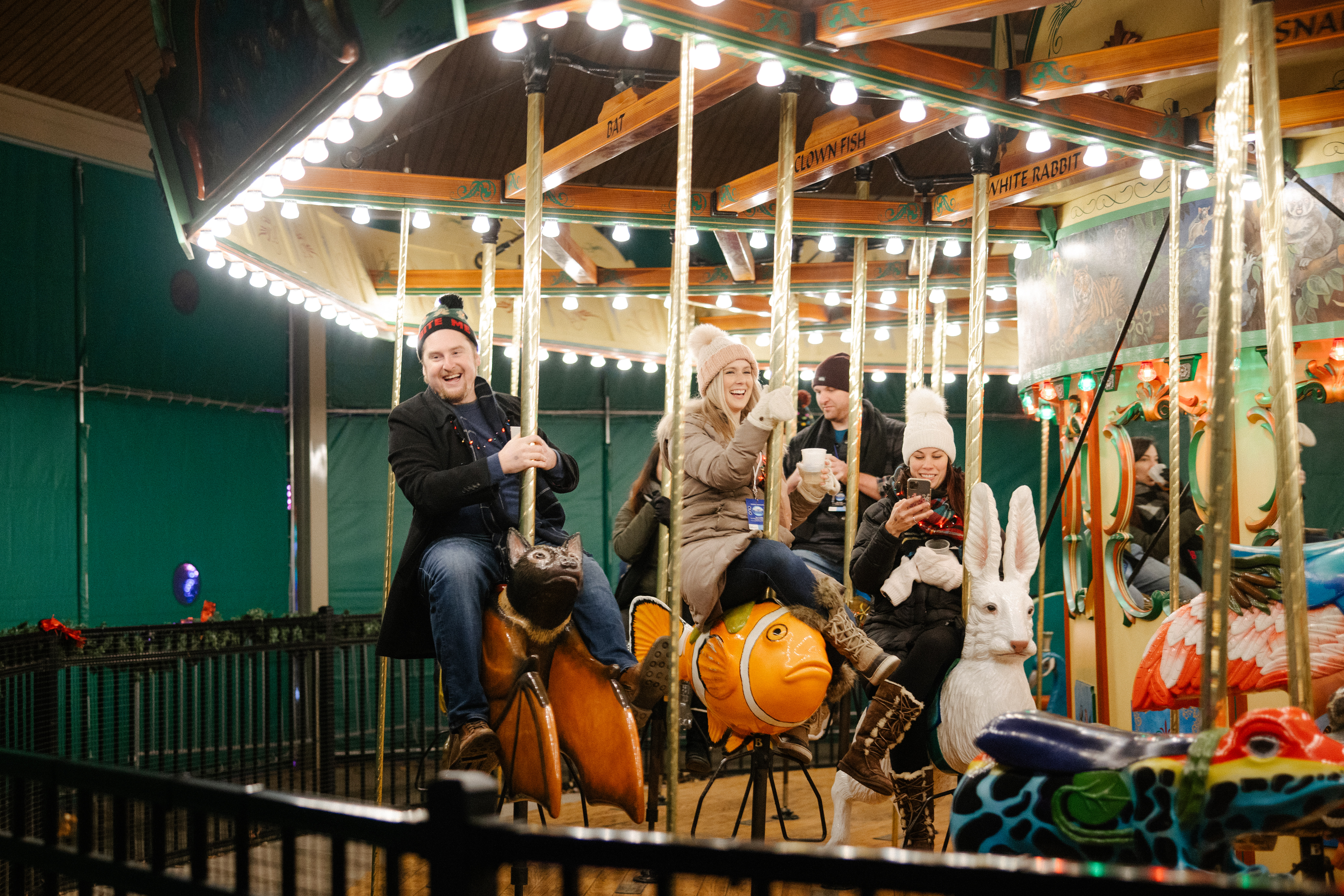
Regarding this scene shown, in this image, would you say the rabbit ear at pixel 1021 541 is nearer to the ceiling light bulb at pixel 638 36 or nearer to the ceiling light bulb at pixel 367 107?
the ceiling light bulb at pixel 638 36

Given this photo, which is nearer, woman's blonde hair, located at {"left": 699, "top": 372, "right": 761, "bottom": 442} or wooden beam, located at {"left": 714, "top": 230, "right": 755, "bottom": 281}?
woman's blonde hair, located at {"left": 699, "top": 372, "right": 761, "bottom": 442}

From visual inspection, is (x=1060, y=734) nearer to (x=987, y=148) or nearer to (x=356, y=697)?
(x=987, y=148)

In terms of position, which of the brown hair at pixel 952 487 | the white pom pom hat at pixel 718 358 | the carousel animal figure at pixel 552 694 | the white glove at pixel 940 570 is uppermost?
the white pom pom hat at pixel 718 358

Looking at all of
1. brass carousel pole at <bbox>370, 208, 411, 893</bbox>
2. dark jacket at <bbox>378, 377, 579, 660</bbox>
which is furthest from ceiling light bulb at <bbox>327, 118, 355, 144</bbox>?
brass carousel pole at <bbox>370, 208, 411, 893</bbox>

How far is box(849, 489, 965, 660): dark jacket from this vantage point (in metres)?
4.42

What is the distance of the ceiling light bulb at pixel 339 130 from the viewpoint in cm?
388

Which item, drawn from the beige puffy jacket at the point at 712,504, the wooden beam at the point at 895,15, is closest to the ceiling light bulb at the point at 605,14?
the wooden beam at the point at 895,15

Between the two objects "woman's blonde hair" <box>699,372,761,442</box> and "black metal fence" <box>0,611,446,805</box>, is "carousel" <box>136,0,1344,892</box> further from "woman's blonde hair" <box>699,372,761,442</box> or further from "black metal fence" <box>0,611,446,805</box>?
"black metal fence" <box>0,611,446,805</box>

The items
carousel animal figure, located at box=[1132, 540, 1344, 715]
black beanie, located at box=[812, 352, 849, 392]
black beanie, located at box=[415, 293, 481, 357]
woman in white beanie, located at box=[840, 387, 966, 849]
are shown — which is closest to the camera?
carousel animal figure, located at box=[1132, 540, 1344, 715]

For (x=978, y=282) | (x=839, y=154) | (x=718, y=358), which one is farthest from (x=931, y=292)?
(x=718, y=358)

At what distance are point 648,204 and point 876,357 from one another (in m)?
5.66

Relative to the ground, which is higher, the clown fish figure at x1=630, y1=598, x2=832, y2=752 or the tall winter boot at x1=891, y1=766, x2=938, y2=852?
the clown fish figure at x1=630, y1=598, x2=832, y2=752

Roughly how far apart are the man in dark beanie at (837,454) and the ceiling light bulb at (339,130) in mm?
2635

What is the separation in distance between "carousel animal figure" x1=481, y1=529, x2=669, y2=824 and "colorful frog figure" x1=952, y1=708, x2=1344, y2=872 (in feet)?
4.32
